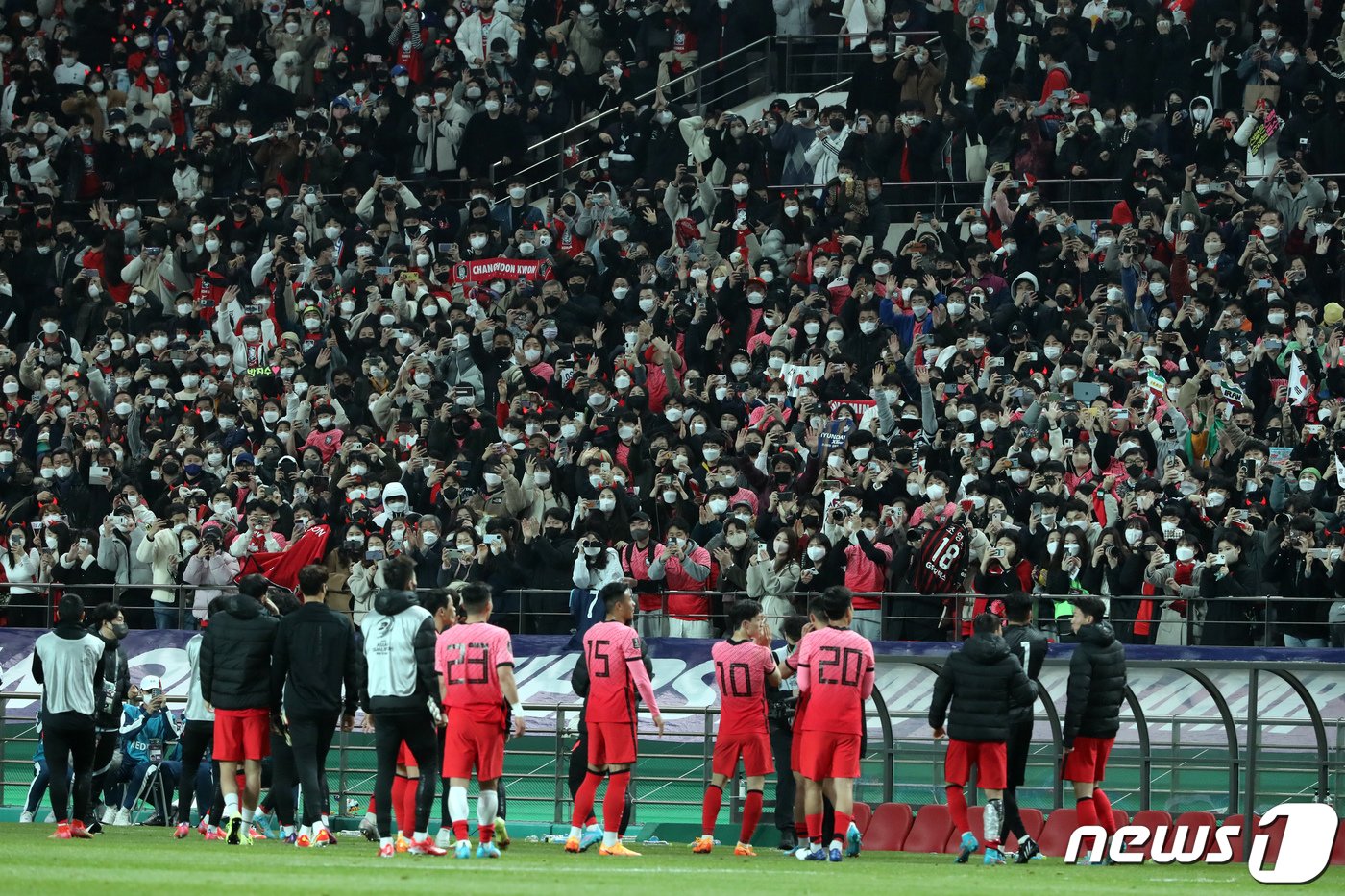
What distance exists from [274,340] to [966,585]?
10923mm

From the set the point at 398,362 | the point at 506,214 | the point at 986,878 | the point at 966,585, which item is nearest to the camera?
the point at 986,878

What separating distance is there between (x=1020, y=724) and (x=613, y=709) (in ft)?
9.10

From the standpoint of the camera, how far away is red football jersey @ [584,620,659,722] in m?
15.3

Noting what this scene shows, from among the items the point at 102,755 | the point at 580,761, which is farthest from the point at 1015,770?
the point at 102,755

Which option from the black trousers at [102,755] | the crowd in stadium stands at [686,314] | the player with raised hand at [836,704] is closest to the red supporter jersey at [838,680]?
the player with raised hand at [836,704]

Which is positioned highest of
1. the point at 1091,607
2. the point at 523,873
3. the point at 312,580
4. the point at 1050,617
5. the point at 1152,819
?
the point at 312,580

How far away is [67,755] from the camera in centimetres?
1639

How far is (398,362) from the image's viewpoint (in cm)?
2731

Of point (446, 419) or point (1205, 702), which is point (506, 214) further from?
point (1205, 702)

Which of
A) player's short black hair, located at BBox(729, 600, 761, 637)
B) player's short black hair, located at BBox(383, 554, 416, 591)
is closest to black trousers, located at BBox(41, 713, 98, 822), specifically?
player's short black hair, located at BBox(383, 554, 416, 591)

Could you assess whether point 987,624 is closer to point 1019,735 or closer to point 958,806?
point 1019,735

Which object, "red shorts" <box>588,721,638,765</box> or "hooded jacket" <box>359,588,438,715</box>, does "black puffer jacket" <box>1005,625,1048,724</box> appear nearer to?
"red shorts" <box>588,721,638,765</box>

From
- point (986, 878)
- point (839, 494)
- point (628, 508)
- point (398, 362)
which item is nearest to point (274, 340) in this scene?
point (398, 362)

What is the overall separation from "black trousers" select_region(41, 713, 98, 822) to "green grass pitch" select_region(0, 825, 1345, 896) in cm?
37
